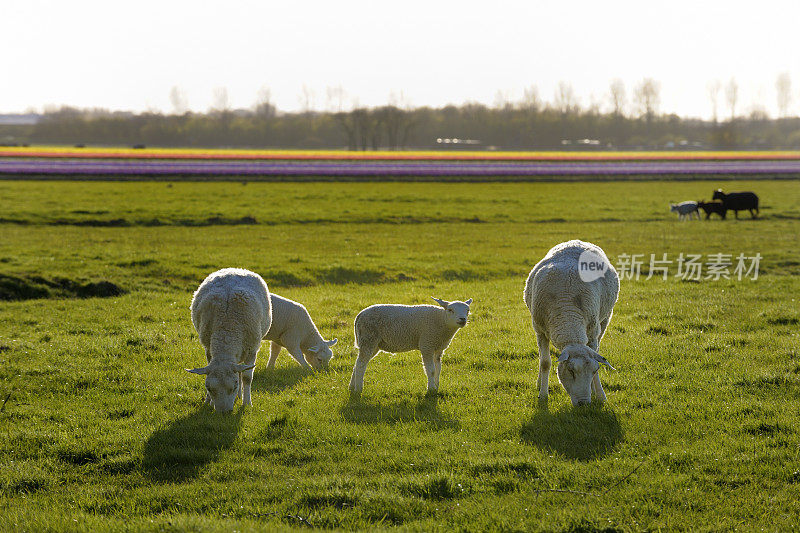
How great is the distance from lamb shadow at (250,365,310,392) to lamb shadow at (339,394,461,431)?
1.37 metres

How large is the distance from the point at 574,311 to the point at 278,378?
466cm

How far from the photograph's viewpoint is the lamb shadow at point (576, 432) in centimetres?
772

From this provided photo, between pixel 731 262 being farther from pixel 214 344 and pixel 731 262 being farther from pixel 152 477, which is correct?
pixel 152 477

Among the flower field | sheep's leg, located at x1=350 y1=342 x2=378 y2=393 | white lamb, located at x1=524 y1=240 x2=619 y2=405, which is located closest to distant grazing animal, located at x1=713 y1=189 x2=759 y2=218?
the flower field

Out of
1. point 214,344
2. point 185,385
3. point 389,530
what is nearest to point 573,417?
point 389,530

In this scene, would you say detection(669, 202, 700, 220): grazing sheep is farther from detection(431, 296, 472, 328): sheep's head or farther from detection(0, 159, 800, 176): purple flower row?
detection(431, 296, 472, 328): sheep's head

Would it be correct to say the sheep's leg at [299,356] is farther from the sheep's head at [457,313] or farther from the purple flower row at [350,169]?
the purple flower row at [350,169]

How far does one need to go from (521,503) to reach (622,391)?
155 inches

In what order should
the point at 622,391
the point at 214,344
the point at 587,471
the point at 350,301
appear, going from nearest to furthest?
the point at 587,471, the point at 214,344, the point at 622,391, the point at 350,301

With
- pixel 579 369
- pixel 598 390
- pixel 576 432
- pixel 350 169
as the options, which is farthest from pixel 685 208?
pixel 576 432

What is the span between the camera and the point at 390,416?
29.5 feet

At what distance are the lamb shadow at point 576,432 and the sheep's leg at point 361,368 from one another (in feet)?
A: 8.36

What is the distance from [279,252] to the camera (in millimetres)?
24141

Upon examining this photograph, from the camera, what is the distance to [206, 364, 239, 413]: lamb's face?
8898 mm
